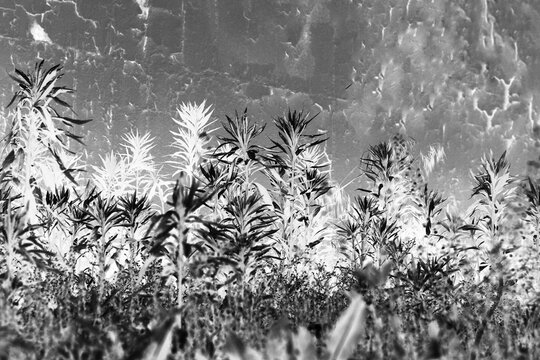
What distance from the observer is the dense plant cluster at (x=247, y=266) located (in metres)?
2.22

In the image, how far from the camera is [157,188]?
1370 centimetres

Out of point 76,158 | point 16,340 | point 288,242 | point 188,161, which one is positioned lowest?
point 16,340

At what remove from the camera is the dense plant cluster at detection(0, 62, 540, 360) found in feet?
7.29

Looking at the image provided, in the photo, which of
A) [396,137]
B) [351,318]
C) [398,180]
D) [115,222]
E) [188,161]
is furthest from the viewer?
[188,161]

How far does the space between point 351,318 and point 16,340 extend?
120 cm

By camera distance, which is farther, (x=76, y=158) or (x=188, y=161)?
(x=76, y=158)

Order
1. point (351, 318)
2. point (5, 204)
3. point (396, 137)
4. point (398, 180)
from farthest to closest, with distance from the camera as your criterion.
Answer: point (398, 180) → point (5, 204) → point (396, 137) → point (351, 318)

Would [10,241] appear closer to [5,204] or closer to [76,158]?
[5,204]

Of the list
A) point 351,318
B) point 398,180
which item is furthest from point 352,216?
point 351,318

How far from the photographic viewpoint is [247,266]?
5.59 m

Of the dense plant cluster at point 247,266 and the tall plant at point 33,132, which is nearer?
the dense plant cluster at point 247,266

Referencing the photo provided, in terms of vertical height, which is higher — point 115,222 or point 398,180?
point 398,180

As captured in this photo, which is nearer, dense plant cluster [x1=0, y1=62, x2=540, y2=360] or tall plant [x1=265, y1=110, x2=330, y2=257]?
dense plant cluster [x1=0, y1=62, x2=540, y2=360]

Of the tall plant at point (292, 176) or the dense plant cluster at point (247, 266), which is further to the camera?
the tall plant at point (292, 176)
